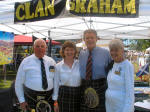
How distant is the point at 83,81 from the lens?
7.09ft

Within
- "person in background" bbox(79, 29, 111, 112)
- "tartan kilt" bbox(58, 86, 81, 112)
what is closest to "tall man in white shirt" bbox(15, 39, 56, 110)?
"tartan kilt" bbox(58, 86, 81, 112)

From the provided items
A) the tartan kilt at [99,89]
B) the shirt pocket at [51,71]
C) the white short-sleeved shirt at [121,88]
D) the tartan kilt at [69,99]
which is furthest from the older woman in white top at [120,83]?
the shirt pocket at [51,71]

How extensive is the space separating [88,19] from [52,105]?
2.74m

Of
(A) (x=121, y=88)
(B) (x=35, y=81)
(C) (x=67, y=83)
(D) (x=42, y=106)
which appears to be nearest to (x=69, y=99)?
(C) (x=67, y=83)

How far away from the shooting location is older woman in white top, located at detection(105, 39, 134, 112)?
5.43 ft

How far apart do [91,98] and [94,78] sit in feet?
0.82

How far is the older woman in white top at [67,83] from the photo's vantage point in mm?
2191

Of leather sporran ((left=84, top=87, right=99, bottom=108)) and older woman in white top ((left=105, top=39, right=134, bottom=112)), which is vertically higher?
older woman in white top ((left=105, top=39, right=134, bottom=112))

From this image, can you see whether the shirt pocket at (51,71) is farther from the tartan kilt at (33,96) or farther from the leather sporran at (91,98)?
the leather sporran at (91,98)

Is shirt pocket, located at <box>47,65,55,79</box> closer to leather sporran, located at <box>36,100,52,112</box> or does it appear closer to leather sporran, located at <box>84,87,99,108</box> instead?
leather sporran, located at <box>36,100,52,112</box>

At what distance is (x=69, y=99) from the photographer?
2201 millimetres

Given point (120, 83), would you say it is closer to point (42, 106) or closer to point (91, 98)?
point (91, 98)

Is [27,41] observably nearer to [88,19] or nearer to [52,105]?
[88,19]

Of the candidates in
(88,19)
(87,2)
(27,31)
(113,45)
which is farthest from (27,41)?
(113,45)
